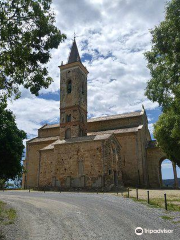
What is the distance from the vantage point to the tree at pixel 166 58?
11.3m

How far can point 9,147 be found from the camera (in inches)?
703

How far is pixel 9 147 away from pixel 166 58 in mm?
13175

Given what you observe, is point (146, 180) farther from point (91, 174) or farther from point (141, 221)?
point (141, 221)

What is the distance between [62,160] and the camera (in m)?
28.5

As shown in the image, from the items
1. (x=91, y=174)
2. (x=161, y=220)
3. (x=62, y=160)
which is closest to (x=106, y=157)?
(x=91, y=174)

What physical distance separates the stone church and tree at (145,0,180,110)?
552 inches

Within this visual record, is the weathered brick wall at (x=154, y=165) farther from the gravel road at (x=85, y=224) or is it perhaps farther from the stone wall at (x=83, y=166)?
the gravel road at (x=85, y=224)

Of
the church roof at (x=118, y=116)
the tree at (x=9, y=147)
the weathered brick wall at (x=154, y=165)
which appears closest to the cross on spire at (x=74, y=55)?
the church roof at (x=118, y=116)

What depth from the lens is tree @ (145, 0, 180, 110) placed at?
1131cm

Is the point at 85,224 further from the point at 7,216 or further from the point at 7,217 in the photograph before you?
the point at 7,216

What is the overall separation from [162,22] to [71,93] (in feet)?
77.7

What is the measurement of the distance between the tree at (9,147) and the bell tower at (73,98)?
14.4 meters

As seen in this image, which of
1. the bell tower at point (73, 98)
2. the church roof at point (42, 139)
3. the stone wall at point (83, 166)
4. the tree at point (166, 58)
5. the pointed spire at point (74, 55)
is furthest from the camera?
the church roof at point (42, 139)
